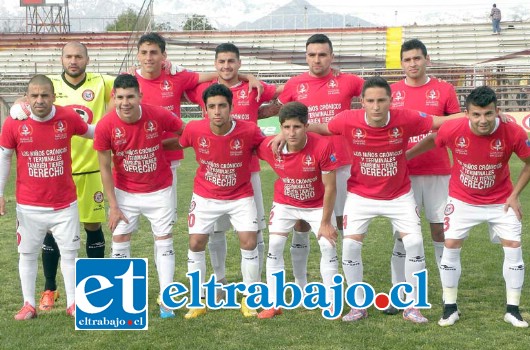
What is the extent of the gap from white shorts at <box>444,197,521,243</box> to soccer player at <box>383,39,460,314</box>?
503mm

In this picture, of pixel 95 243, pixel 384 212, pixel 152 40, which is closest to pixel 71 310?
pixel 95 243

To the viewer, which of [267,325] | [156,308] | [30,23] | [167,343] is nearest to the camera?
[167,343]

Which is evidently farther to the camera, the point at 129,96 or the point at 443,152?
the point at 443,152

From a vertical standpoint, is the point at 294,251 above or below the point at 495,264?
above

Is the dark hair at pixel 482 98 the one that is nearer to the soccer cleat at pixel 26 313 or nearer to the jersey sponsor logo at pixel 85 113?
the jersey sponsor logo at pixel 85 113

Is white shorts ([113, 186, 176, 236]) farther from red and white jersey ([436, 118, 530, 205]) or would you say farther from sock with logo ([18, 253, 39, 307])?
red and white jersey ([436, 118, 530, 205])

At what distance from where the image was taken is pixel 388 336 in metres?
5.39

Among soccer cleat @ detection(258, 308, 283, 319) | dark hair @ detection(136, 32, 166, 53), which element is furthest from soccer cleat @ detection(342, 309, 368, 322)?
dark hair @ detection(136, 32, 166, 53)

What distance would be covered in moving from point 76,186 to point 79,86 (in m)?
0.87

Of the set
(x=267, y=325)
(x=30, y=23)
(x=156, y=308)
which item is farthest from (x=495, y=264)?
(x=30, y=23)

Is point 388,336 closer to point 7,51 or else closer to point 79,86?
point 79,86

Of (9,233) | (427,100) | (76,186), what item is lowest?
(9,233)

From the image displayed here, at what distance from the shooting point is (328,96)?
259 inches

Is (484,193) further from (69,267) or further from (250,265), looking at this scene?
(69,267)
